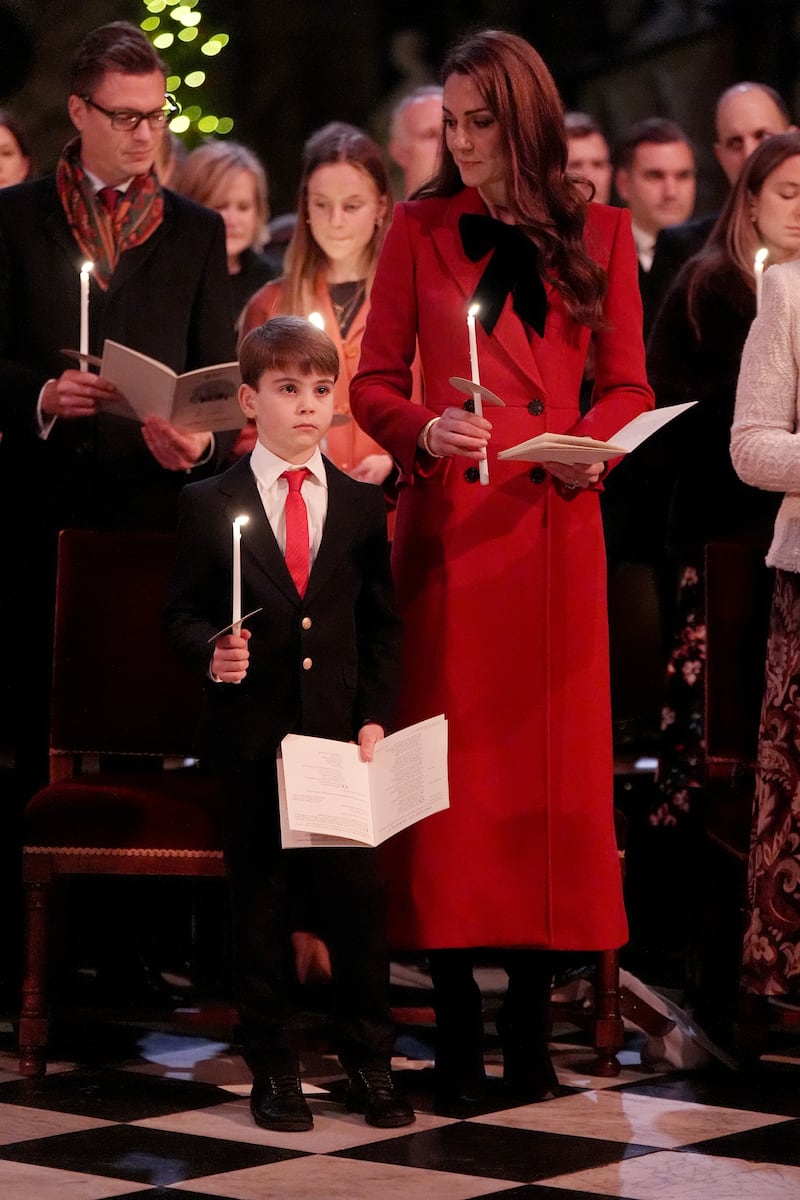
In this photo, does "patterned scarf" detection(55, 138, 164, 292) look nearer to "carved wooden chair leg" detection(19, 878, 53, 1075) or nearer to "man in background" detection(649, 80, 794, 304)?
"carved wooden chair leg" detection(19, 878, 53, 1075)

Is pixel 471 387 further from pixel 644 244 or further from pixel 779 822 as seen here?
pixel 644 244

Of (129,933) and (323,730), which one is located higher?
(323,730)

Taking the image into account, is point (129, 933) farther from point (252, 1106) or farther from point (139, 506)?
point (252, 1106)

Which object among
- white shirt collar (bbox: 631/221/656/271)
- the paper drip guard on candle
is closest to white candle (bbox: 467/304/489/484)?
the paper drip guard on candle

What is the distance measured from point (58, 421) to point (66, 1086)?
1.62 metres

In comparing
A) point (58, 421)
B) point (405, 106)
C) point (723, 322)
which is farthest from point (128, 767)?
point (405, 106)

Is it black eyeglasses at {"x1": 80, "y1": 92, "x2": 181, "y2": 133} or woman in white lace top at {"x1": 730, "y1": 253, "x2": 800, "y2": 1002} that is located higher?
black eyeglasses at {"x1": 80, "y1": 92, "x2": 181, "y2": 133}

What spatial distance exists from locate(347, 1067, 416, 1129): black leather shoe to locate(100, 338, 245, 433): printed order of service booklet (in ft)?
4.80

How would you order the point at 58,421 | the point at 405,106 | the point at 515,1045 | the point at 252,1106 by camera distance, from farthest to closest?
the point at 405,106, the point at 58,421, the point at 515,1045, the point at 252,1106

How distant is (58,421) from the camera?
4348mm

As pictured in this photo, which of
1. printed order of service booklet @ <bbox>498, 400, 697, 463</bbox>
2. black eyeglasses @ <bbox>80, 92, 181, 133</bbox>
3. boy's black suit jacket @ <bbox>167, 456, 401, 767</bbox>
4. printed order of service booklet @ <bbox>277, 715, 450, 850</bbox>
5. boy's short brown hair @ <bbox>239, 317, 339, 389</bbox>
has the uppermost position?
black eyeglasses @ <bbox>80, 92, 181, 133</bbox>

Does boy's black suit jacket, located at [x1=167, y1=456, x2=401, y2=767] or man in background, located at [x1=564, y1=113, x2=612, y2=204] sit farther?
man in background, located at [x1=564, y1=113, x2=612, y2=204]

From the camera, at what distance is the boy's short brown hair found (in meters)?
3.22

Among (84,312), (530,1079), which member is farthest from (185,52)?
(530,1079)
